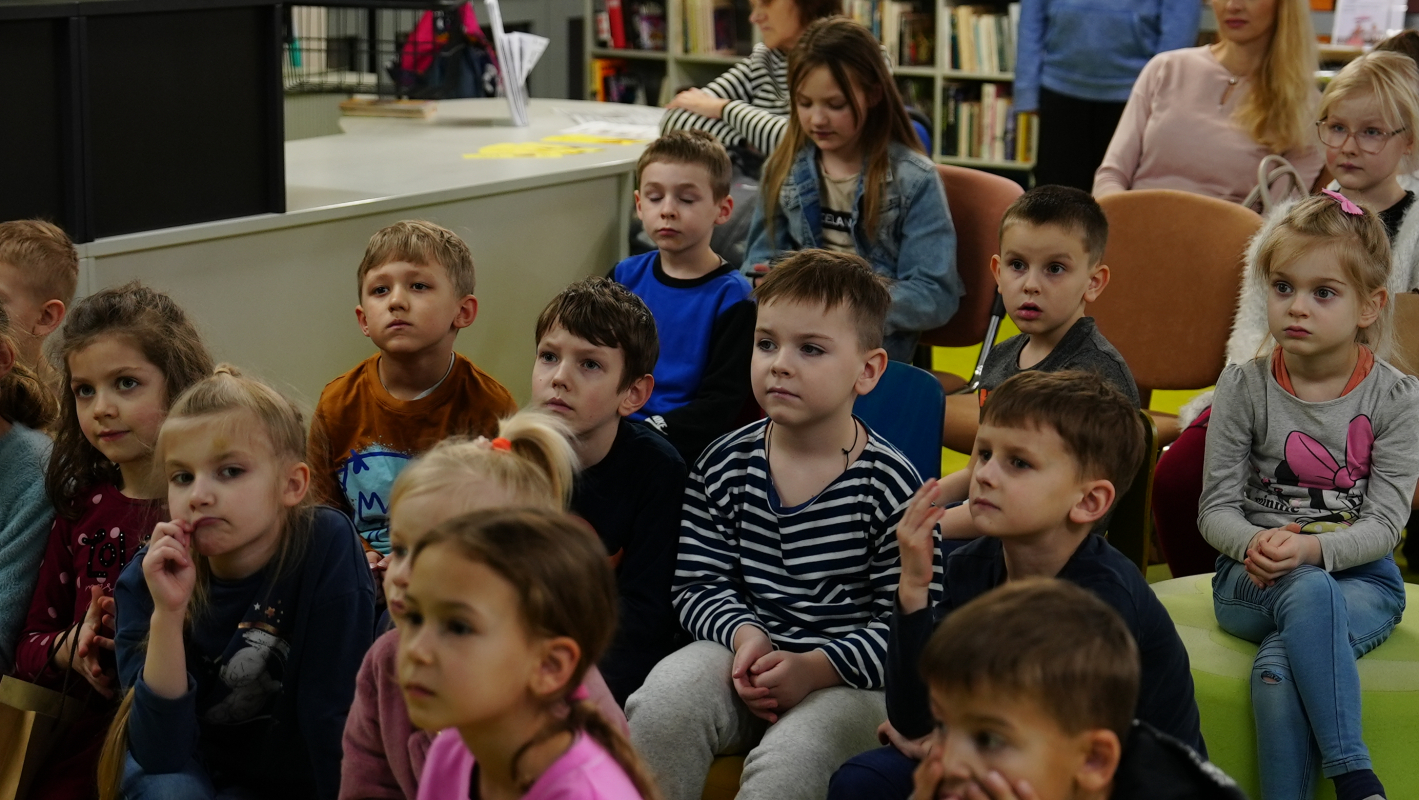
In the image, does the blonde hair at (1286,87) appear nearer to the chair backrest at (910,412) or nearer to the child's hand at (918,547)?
the chair backrest at (910,412)

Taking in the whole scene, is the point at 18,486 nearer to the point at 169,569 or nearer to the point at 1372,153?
the point at 169,569

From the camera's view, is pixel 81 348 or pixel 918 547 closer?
pixel 918 547

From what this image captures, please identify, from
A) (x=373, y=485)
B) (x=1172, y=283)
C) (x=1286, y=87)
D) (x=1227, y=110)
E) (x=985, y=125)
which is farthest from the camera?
(x=985, y=125)

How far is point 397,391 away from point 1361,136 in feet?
6.08

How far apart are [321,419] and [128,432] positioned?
1.33ft

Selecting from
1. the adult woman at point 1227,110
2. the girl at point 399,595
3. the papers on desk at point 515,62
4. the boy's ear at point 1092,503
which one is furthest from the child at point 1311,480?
the papers on desk at point 515,62

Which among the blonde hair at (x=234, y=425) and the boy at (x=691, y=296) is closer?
the blonde hair at (x=234, y=425)

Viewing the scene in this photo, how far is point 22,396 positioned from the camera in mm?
2111

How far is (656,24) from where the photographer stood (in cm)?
670

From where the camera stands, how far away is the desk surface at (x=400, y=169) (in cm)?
280

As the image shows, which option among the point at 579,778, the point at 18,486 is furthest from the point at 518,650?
the point at 18,486

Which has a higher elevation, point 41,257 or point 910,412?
point 41,257

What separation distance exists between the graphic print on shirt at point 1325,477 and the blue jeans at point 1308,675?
0.39 ft

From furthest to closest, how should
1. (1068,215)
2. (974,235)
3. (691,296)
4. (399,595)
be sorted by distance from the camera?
(974,235)
(691,296)
(1068,215)
(399,595)
